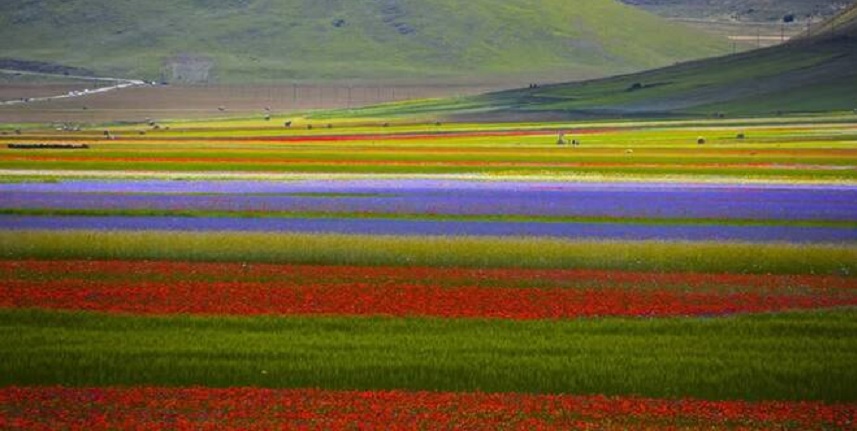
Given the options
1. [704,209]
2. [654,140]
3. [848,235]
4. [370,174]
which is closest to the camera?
[848,235]

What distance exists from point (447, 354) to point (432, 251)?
12821 mm

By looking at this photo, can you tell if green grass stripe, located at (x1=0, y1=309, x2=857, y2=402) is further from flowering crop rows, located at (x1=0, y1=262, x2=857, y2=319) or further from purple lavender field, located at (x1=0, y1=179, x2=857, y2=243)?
purple lavender field, located at (x1=0, y1=179, x2=857, y2=243)

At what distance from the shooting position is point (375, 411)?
17.3 m

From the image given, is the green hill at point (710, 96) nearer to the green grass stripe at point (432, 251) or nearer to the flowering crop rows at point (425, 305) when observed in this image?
the flowering crop rows at point (425, 305)

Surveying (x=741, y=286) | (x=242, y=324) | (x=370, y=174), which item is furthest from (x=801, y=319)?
(x=370, y=174)

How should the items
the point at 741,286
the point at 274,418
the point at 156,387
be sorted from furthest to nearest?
the point at 741,286 < the point at 156,387 < the point at 274,418

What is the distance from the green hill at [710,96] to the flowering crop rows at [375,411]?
13054 centimetres

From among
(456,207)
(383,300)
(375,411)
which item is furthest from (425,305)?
(456,207)

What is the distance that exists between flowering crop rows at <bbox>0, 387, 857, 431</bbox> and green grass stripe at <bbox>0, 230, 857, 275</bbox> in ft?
43.3

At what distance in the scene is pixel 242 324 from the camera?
74.6ft

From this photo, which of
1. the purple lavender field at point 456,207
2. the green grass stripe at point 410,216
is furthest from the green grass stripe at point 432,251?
the green grass stripe at point 410,216

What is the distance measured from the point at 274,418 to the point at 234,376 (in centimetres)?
223

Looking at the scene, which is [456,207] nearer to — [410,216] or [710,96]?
[410,216]

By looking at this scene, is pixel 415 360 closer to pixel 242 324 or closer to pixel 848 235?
pixel 242 324
